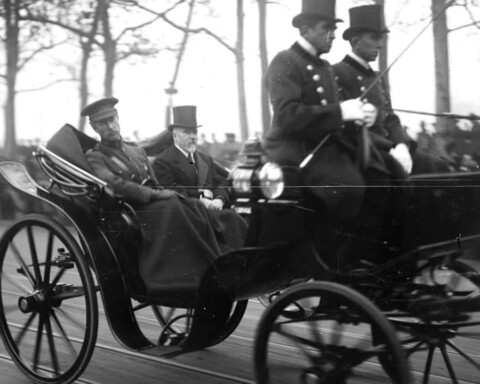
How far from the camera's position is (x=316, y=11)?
3.04 m

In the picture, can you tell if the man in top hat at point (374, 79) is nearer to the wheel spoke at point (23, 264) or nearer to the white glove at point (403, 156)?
the white glove at point (403, 156)

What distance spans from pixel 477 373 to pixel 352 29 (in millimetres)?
1949

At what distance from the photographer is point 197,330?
Result: 12.1ft

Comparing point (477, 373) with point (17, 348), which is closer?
point (477, 373)

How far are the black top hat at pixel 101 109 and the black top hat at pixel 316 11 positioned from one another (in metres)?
1.00

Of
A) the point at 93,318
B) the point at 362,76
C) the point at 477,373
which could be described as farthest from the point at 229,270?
the point at 477,373

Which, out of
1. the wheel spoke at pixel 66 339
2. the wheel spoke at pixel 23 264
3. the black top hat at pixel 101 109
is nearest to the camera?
the black top hat at pixel 101 109

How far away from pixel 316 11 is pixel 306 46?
129mm

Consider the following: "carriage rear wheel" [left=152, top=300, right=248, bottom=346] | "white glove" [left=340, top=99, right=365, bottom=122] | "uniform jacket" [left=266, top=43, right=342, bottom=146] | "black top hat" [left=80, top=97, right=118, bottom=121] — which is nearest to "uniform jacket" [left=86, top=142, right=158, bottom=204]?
"black top hat" [left=80, top=97, right=118, bottom=121]

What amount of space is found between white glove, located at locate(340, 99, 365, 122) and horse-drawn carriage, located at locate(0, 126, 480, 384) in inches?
11.4

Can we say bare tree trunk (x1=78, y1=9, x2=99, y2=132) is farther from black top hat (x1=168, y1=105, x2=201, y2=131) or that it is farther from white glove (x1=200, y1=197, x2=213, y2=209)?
white glove (x1=200, y1=197, x2=213, y2=209)

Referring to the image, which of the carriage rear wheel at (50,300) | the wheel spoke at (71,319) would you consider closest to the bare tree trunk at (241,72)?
the carriage rear wheel at (50,300)

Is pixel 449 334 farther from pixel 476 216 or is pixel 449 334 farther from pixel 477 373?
pixel 477 373

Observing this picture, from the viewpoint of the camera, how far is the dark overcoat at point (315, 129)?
3.00m
